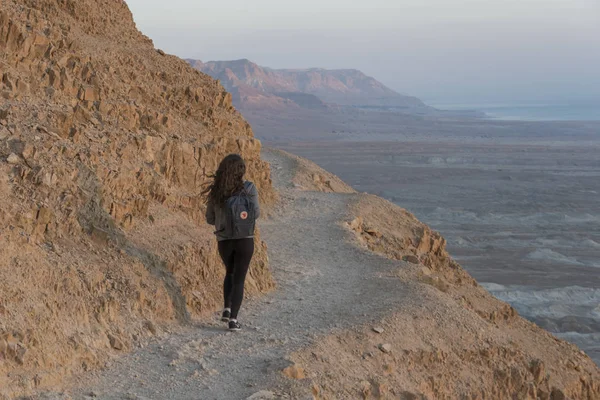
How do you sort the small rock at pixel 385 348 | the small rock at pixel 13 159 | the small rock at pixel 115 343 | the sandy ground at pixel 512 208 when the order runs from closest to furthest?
1. the small rock at pixel 115 343
2. the small rock at pixel 13 159
3. the small rock at pixel 385 348
4. the sandy ground at pixel 512 208

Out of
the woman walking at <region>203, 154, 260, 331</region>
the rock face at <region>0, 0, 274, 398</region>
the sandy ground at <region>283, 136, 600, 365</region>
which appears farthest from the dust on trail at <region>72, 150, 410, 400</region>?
the sandy ground at <region>283, 136, 600, 365</region>

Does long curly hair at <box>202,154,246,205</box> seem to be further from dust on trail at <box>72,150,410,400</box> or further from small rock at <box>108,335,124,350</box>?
small rock at <box>108,335,124,350</box>

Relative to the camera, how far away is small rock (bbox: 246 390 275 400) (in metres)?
7.01

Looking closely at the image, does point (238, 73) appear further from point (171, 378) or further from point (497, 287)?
point (171, 378)

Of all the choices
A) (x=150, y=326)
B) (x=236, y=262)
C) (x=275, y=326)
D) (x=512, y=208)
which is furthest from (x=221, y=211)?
(x=512, y=208)

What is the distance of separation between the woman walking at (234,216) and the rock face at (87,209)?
948 millimetres

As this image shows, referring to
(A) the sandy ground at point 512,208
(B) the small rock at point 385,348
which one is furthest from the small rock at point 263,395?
(A) the sandy ground at point 512,208

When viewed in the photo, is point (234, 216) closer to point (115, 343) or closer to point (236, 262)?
point (236, 262)

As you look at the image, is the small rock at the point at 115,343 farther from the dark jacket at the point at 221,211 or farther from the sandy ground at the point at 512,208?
the sandy ground at the point at 512,208

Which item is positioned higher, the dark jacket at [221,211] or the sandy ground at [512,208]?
the dark jacket at [221,211]

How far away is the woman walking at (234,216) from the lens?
801cm

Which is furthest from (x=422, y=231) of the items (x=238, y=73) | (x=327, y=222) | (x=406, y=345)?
(x=238, y=73)

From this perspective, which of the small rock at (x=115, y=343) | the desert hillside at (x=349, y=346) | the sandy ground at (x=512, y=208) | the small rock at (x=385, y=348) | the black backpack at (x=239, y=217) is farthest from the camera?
the sandy ground at (x=512, y=208)

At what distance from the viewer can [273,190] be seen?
59.5ft
